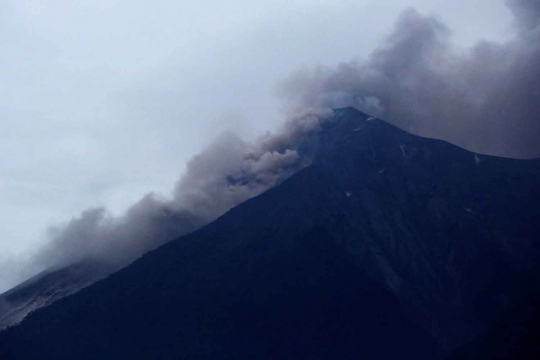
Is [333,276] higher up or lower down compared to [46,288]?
lower down

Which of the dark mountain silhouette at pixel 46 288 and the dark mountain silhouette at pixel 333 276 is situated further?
the dark mountain silhouette at pixel 46 288

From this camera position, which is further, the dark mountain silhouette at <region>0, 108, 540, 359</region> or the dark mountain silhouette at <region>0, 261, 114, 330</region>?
the dark mountain silhouette at <region>0, 261, 114, 330</region>

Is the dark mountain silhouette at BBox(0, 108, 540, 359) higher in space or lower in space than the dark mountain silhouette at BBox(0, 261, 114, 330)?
lower

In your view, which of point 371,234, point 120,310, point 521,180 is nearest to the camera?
point 120,310

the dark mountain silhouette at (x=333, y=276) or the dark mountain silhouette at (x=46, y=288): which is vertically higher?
the dark mountain silhouette at (x=46, y=288)

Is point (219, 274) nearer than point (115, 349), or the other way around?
point (115, 349)

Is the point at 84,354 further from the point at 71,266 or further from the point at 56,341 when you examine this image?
the point at 71,266

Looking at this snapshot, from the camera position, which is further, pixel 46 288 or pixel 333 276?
pixel 46 288

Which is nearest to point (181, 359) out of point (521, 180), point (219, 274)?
point (219, 274)
